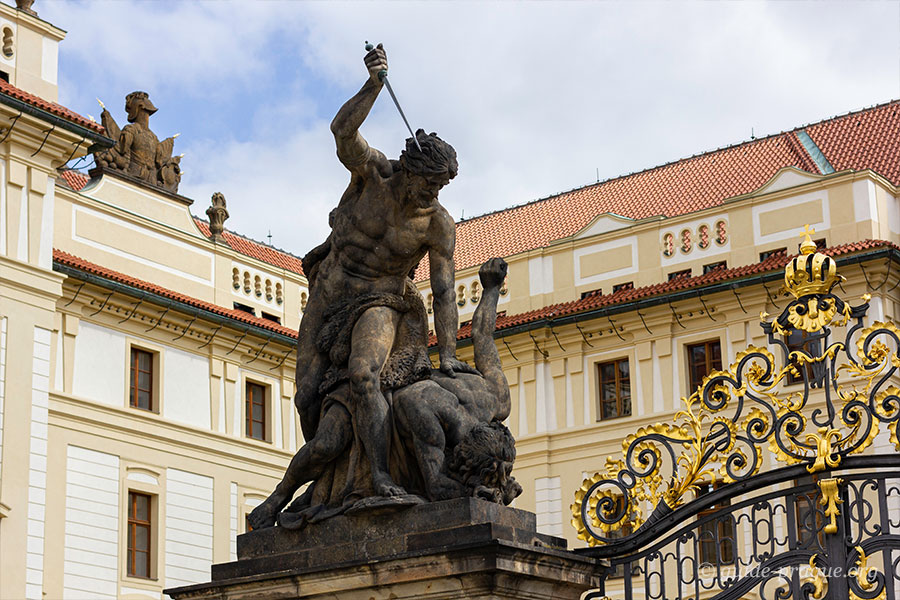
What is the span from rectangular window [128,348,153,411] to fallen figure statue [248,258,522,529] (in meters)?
20.5

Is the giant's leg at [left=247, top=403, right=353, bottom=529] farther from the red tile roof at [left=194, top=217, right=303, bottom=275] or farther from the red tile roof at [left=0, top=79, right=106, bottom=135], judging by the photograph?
the red tile roof at [left=194, top=217, right=303, bottom=275]

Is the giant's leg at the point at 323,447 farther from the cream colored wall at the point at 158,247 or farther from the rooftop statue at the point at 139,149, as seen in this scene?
the rooftop statue at the point at 139,149

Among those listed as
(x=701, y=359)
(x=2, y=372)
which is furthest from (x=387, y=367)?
(x=701, y=359)

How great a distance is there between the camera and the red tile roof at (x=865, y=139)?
1268 inches

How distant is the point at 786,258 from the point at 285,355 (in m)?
9.98

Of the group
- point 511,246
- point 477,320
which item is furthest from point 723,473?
point 511,246

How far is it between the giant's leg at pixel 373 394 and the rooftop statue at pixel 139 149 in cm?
2178

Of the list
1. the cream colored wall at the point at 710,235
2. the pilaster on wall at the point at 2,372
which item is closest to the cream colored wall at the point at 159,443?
the pilaster on wall at the point at 2,372

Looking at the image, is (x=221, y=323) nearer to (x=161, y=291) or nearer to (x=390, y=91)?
(x=161, y=291)

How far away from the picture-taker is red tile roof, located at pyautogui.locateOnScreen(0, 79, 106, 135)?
23.7 meters

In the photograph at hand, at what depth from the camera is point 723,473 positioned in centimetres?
889

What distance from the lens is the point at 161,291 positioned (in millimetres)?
28141

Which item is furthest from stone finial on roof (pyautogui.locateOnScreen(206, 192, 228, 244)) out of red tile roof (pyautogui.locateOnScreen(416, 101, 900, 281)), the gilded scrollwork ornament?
the gilded scrollwork ornament

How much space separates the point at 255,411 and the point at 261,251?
22.5 feet
